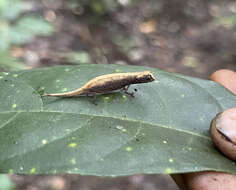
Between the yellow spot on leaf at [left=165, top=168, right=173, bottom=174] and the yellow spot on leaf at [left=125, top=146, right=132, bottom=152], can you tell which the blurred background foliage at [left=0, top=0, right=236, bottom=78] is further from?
the yellow spot on leaf at [left=165, top=168, right=173, bottom=174]

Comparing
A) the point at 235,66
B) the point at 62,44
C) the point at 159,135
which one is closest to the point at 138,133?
the point at 159,135

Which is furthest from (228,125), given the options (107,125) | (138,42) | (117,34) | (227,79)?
(138,42)

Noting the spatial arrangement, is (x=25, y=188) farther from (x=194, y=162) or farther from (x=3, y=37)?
(x=194, y=162)

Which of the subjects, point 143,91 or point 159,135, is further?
point 143,91

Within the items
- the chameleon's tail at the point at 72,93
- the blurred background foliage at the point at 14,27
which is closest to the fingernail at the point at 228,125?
the chameleon's tail at the point at 72,93

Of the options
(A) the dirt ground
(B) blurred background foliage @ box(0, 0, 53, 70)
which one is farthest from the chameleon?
(B) blurred background foliage @ box(0, 0, 53, 70)

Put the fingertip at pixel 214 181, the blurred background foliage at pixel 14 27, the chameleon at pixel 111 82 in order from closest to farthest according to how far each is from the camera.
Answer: the fingertip at pixel 214 181 < the chameleon at pixel 111 82 < the blurred background foliage at pixel 14 27

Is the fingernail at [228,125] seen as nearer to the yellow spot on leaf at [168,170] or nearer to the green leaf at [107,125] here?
the green leaf at [107,125]
